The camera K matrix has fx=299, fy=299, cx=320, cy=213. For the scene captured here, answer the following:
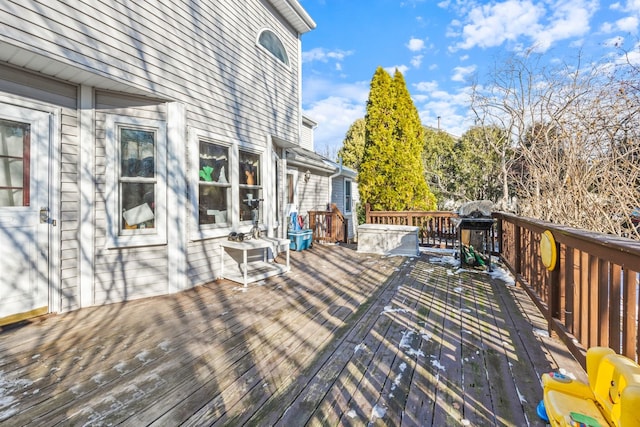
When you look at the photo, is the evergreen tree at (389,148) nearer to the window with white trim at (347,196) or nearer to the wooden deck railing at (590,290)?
the window with white trim at (347,196)

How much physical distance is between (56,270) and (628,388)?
4.32m

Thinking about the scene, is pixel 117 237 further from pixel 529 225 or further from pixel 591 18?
pixel 591 18

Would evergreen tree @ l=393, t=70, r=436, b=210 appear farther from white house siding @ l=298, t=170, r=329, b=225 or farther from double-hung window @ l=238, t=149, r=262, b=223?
double-hung window @ l=238, t=149, r=262, b=223

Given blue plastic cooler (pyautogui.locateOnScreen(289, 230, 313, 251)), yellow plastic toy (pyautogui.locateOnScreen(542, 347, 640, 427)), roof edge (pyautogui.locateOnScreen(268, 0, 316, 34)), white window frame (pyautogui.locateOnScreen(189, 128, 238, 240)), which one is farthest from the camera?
blue plastic cooler (pyautogui.locateOnScreen(289, 230, 313, 251))

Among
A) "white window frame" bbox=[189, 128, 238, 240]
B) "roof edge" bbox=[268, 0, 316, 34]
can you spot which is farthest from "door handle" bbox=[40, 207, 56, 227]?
"roof edge" bbox=[268, 0, 316, 34]

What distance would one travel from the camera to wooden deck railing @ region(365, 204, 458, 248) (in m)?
7.14

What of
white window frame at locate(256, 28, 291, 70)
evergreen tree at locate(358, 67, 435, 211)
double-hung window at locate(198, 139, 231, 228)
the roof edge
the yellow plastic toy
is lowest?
the yellow plastic toy

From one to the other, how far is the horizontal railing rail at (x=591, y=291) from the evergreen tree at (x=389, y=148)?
4.99 metres

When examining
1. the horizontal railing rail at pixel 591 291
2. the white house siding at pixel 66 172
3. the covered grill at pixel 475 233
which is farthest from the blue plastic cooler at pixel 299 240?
the horizontal railing rail at pixel 591 291

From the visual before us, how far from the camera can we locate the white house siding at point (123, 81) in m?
2.79

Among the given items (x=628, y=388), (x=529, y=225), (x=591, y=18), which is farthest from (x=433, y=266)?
(x=591, y=18)

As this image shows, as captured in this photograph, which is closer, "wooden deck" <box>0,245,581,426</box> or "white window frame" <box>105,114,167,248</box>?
"wooden deck" <box>0,245,581,426</box>

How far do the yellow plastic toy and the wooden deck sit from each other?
12.9 inches

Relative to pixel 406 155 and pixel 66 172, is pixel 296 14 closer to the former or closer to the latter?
pixel 406 155
